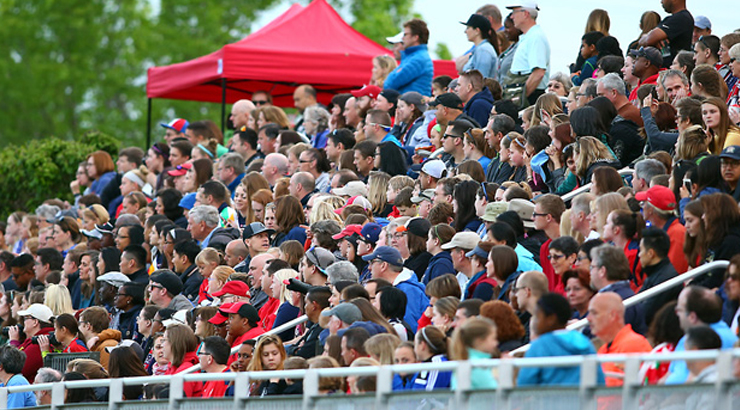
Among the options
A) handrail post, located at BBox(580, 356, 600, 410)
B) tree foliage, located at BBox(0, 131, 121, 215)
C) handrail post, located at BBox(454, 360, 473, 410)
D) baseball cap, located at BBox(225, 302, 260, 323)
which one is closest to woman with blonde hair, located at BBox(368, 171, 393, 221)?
baseball cap, located at BBox(225, 302, 260, 323)

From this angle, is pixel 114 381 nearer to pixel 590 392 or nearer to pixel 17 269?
pixel 590 392

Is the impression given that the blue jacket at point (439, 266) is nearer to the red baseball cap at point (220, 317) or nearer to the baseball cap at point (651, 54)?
the red baseball cap at point (220, 317)

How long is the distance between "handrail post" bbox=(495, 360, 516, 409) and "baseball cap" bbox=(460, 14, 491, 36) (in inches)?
376

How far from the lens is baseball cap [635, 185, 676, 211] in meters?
8.42

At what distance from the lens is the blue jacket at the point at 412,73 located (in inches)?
629

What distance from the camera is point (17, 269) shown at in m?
15.5

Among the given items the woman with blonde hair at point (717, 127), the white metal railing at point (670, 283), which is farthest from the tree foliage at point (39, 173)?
the white metal railing at point (670, 283)

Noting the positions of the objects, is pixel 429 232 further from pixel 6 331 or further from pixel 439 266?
pixel 6 331

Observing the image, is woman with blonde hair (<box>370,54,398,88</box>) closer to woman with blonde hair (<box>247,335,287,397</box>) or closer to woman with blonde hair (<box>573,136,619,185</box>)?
woman with blonde hair (<box>573,136,619,185</box>)

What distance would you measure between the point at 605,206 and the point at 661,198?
42 centimetres

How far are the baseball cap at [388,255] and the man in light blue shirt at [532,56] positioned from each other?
5.08 m

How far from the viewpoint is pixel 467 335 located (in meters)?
6.75

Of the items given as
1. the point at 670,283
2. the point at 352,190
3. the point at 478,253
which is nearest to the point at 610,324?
the point at 670,283

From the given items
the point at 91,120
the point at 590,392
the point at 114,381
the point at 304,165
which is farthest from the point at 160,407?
the point at 91,120
